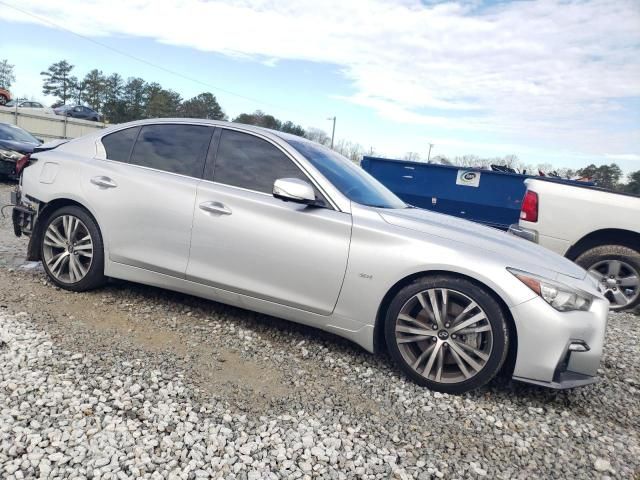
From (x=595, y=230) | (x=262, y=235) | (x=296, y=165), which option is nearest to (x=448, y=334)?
(x=262, y=235)

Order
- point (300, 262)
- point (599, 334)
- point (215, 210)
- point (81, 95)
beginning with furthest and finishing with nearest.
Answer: point (81, 95), point (215, 210), point (300, 262), point (599, 334)

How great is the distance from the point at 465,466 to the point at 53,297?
11.2ft

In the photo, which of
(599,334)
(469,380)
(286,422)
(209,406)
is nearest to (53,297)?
(209,406)

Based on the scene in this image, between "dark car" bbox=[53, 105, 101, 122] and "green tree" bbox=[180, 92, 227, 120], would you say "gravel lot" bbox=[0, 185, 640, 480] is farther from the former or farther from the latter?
"green tree" bbox=[180, 92, 227, 120]

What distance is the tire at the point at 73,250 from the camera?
12.8 ft

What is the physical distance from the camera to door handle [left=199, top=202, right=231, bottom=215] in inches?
136

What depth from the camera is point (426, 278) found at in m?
3.02

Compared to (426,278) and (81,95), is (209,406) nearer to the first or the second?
(426,278)

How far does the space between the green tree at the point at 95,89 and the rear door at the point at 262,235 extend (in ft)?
245

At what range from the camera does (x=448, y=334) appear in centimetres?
295

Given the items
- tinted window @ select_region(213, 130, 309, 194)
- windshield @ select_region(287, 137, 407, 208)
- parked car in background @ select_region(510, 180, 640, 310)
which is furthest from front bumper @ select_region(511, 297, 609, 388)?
parked car in background @ select_region(510, 180, 640, 310)

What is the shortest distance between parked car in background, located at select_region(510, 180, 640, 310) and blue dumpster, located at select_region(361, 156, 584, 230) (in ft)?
7.75

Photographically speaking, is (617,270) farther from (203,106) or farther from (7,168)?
(203,106)

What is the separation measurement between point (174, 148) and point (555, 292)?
301 centimetres
